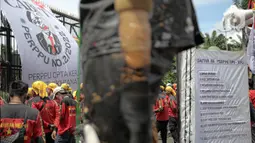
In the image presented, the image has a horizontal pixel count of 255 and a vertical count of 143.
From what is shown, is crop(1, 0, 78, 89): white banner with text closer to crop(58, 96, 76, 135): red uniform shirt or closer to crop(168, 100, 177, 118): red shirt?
crop(58, 96, 76, 135): red uniform shirt

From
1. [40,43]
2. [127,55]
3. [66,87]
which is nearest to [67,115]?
[66,87]

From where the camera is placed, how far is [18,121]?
3889 millimetres

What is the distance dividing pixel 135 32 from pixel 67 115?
21.0ft

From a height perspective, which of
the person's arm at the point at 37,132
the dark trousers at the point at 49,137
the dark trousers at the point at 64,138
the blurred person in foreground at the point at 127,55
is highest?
the blurred person in foreground at the point at 127,55

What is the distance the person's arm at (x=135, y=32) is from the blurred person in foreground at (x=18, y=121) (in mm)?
2750

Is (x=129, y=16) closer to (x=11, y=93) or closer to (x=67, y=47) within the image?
(x=11, y=93)

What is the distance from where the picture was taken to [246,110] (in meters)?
5.19

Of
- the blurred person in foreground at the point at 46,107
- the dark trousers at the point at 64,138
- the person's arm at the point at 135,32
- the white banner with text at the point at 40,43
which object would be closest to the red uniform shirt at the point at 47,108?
the blurred person in foreground at the point at 46,107

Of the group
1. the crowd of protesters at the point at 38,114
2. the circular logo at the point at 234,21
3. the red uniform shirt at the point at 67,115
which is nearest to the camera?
the crowd of protesters at the point at 38,114

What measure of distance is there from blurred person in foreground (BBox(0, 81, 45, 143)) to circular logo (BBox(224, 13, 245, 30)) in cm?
384

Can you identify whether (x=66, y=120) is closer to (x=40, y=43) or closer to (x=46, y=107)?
(x=46, y=107)

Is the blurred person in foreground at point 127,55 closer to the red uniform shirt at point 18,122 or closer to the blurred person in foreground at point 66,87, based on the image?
the red uniform shirt at point 18,122

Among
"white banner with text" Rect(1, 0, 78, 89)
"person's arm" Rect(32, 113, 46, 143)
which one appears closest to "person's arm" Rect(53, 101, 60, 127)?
"white banner with text" Rect(1, 0, 78, 89)

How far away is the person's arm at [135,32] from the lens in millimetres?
1240
